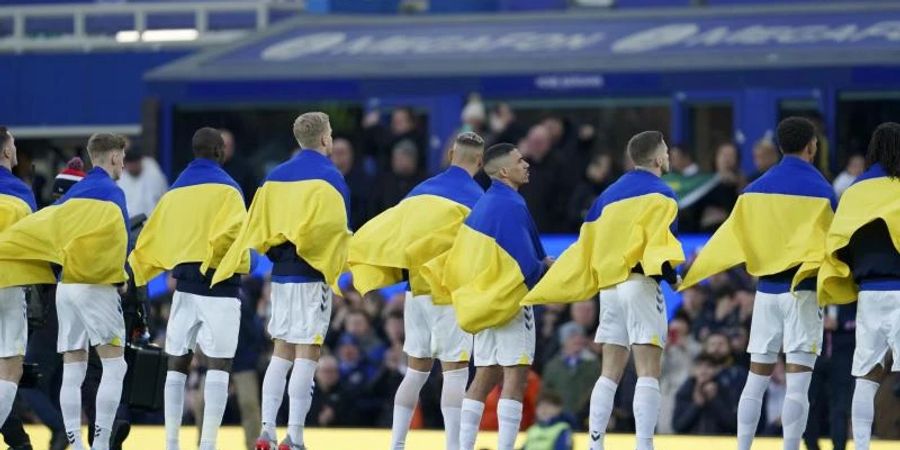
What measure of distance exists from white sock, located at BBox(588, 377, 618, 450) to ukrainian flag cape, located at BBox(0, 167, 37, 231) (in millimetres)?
3797

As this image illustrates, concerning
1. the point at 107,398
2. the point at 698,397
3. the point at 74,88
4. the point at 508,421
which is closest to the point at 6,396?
the point at 107,398

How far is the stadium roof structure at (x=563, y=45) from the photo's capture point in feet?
67.7

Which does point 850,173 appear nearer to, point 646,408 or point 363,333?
point 363,333

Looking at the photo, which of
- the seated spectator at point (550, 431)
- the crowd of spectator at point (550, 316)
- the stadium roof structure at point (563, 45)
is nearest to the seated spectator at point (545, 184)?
the crowd of spectator at point (550, 316)

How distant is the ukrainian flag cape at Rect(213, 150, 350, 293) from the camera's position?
14.4 metres

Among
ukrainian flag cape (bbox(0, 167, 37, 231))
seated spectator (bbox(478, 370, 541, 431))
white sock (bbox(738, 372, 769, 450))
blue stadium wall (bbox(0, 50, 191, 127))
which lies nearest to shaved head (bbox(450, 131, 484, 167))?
white sock (bbox(738, 372, 769, 450))

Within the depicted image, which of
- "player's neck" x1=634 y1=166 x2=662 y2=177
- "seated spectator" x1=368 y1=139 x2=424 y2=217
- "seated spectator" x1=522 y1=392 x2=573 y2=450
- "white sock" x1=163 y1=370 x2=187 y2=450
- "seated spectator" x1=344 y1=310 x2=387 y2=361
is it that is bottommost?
"seated spectator" x1=344 y1=310 x2=387 y2=361

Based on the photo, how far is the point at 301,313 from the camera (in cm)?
1444

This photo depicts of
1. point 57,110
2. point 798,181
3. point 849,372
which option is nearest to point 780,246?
point 798,181

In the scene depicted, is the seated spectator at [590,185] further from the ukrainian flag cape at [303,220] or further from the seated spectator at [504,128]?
the ukrainian flag cape at [303,220]

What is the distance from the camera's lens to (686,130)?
20.6 meters

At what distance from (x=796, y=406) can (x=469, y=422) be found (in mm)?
1893

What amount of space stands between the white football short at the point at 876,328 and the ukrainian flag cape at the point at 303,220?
10.5 feet

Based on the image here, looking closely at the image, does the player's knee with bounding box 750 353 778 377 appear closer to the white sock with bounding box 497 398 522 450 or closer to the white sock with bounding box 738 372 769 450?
the white sock with bounding box 738 372 769 450
